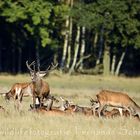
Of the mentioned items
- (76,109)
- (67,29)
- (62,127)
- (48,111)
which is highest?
(62,127)

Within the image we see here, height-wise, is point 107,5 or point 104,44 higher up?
point 107,5

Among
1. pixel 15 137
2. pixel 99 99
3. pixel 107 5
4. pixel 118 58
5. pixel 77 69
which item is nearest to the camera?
pixel 15 137

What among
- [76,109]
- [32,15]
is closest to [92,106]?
[76,109]

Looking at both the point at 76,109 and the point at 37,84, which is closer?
the point at 76,109

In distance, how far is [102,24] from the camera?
4556cm

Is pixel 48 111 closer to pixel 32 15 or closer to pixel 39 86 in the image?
pixel 39 86

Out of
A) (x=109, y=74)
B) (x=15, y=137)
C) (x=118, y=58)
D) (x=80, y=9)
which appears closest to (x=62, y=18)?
A: (x=80, y=9)

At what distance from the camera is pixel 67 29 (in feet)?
159

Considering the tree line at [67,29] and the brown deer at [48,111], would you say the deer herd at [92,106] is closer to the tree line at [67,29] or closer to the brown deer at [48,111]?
the brown deer at [48,111]

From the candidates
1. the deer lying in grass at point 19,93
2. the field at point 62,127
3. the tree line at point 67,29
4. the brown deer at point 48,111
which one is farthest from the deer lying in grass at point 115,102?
the tree line at point 67,29

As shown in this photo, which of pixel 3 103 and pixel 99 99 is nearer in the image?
pixel 99 99

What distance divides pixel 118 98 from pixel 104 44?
105 feet

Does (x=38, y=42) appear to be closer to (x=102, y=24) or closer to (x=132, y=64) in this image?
(x=102, y=24)

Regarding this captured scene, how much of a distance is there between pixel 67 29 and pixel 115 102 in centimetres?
3079
